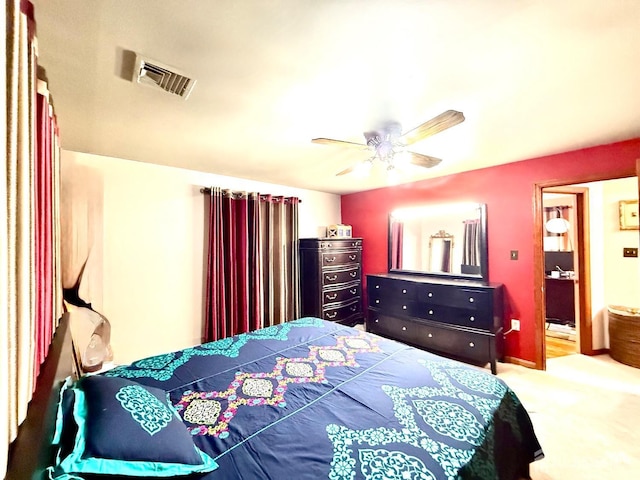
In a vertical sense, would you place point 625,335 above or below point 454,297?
below

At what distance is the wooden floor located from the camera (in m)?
3.35

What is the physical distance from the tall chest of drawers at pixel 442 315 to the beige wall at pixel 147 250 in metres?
2.48

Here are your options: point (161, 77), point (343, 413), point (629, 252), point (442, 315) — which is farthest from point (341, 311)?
point (629, 252)

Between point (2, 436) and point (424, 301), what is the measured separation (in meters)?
3.49

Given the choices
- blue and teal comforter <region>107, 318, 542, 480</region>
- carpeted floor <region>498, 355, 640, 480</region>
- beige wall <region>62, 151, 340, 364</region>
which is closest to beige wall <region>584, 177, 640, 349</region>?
carpeted floor <region>498, 355, 640, 480</region>

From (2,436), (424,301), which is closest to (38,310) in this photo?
(2,436)

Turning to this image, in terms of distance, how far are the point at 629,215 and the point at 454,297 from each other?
2.41 metres

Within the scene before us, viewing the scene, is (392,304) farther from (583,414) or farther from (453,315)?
(583,414)

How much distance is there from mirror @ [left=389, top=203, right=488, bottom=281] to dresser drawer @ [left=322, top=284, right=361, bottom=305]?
0.72m

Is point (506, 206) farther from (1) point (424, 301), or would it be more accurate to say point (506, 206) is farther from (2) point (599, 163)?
(1) point (424, 301)

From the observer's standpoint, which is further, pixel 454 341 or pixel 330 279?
pixel 330 279

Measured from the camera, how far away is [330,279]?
409 centimetres

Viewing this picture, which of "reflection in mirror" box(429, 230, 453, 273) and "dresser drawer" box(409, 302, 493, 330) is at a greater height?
"reflection in mirror" box(429, 230, 453, 273)

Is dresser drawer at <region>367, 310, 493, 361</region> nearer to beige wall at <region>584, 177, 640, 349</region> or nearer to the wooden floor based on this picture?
the wooden floor
